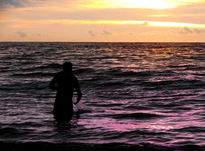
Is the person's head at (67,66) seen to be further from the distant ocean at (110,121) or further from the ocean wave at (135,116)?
the ocean wave at (135,116)

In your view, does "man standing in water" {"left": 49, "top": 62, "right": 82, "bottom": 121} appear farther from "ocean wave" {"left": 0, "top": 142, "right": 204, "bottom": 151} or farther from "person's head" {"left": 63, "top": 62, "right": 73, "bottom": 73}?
"ocean wave" {"left": 0, "top": 142, "right": 204, "bottom": 151}

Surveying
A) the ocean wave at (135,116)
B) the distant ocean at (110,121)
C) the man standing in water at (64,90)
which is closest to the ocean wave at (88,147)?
the distant ocean at (110,121)

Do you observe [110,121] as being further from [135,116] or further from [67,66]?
[67,66]

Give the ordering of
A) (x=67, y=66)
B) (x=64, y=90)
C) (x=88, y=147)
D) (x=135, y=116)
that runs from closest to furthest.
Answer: (x=88, y=147) → (x=67, y=66) → (x=64, y=90) → (x=135, y=116)

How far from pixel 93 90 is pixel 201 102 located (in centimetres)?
650

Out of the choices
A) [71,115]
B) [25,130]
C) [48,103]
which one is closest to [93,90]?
[48,103]

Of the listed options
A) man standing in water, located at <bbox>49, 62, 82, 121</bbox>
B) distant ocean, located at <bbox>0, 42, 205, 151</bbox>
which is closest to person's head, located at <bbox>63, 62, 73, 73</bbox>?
man standing in water, located at <bbox>49, 62, 82, 121</bbox>

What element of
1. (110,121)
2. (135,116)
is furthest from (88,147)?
(135,116)

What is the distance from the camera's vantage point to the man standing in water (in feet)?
29.4

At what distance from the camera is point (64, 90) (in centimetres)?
908

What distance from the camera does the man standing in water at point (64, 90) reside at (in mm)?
8961

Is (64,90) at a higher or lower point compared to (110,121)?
higher

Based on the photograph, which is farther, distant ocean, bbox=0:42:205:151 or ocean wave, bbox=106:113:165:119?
ocean wave, bbox=106:113:165:119

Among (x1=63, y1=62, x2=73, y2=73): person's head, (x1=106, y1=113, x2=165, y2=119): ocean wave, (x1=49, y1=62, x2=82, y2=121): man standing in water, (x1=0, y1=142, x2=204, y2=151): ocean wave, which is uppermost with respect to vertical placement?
(x1=63, y1=62, x2=73, y2=73): person's head
